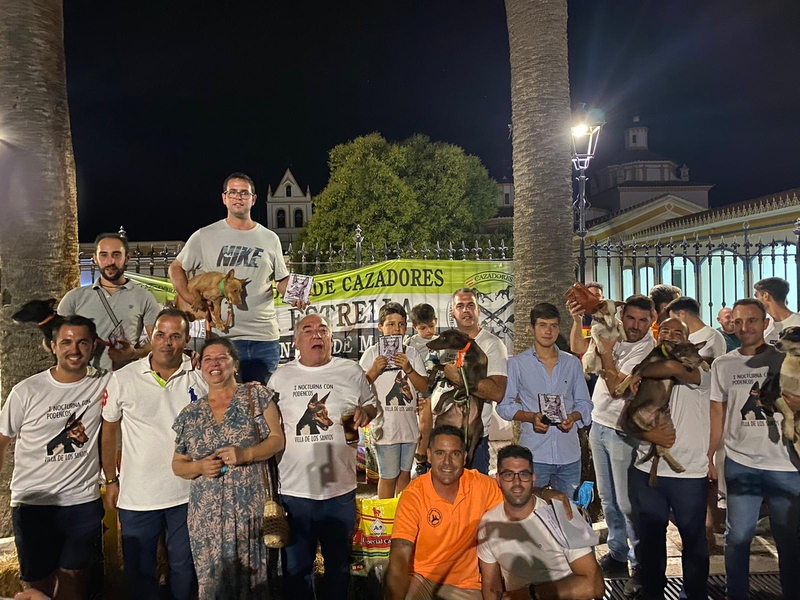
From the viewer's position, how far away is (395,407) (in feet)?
15.9

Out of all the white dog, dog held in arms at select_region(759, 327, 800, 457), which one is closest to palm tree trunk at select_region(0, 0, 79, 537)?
the white dog

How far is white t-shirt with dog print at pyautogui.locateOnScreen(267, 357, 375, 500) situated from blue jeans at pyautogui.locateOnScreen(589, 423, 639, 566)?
1979 millimetres

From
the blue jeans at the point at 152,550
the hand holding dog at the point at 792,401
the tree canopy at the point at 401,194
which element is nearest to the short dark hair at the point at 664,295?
the hand holding dog at the point at 792,401

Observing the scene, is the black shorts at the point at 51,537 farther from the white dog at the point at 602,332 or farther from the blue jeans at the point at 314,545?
the white dog at the point at 602,332

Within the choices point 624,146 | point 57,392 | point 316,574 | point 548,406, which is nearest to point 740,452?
point 548,406

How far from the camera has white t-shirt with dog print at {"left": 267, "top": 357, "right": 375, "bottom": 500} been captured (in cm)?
382

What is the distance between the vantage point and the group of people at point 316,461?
3.49 meters

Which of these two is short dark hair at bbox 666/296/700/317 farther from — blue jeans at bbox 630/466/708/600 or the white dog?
blue jeans at bbox 630/466/708/600

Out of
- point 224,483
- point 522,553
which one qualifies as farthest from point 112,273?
point 522,553

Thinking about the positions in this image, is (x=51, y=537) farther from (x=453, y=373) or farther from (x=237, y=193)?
(x=453, y=373)

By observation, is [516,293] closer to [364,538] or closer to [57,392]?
Result: [364,538]

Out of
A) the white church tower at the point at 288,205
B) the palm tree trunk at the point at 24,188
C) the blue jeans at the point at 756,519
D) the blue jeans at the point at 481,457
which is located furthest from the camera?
the white church tower at the point at 288,205

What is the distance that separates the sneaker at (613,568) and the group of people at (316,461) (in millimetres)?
15

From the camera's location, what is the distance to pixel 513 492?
134 inches
